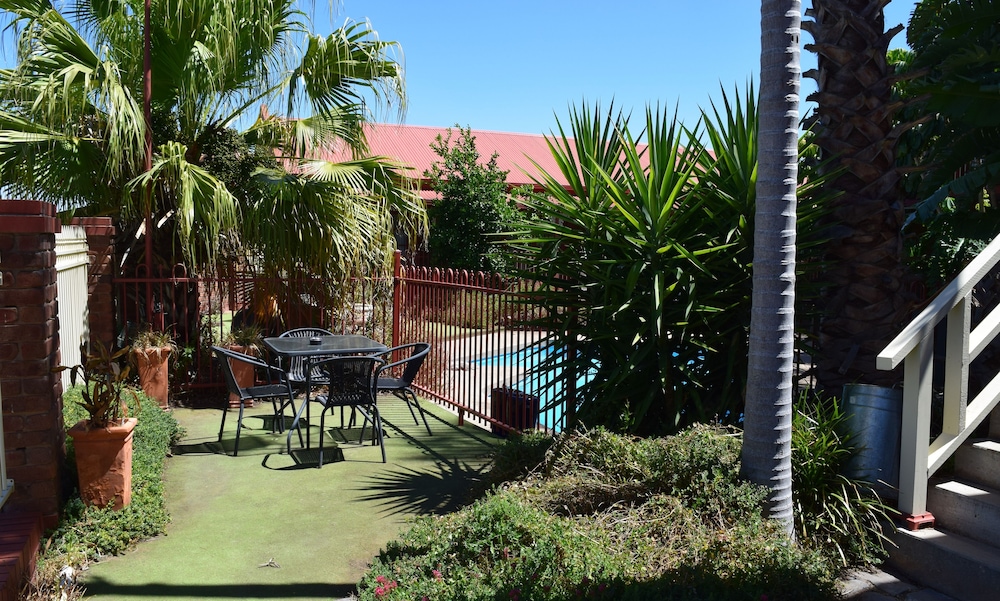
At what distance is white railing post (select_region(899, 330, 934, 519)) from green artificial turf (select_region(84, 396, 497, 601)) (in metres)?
2.79

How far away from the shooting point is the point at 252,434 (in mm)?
7641

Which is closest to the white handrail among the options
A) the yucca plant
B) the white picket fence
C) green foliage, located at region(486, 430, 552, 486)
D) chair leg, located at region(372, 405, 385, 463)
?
the yucca plant

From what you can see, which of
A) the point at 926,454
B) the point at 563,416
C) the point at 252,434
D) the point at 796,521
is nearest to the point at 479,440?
the point at 563,416

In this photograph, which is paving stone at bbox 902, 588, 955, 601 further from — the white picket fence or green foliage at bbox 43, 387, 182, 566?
the white picket fence

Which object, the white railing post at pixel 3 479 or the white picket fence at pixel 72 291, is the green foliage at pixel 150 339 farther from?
the white railing post at pixel 3 479

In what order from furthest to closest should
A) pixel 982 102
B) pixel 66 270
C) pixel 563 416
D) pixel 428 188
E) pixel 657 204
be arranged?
pixel 428 188, pixel 66 270, pixel 563 416, pixel 657 204, pixel 982 102

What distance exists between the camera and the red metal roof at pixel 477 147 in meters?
23.1

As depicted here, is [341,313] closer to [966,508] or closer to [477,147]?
[966,508]

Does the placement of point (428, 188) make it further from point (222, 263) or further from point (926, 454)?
point (926, 454)

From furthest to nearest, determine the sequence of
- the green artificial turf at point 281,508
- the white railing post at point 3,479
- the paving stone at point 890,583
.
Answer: the green artificial turf at point 281,508, the white railing post at point 3,479, the paving stone at point 890,583

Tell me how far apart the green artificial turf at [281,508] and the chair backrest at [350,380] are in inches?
21.4

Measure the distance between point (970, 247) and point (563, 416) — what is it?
4.96 metres

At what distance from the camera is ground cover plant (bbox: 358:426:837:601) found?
346 cm

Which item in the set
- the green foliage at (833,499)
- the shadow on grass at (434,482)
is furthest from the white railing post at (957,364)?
the shadow on grass at (434,482)
